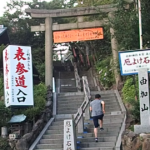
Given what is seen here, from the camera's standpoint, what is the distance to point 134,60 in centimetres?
1049

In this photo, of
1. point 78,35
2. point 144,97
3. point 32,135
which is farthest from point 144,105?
point 78,35

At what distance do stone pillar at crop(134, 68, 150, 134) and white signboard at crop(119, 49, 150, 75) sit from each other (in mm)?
192

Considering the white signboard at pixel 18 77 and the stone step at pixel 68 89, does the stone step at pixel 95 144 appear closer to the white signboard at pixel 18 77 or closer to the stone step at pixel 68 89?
the white signboard at pixel 18 77

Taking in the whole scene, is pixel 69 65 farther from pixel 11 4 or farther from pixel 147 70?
pixel 147 70

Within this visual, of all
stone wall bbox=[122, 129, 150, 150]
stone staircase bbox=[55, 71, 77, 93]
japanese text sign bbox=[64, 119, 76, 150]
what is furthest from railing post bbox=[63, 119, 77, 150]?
stone staircase bbox=[55, 71, 77, 93]

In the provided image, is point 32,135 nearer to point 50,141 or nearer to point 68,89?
point 50,141

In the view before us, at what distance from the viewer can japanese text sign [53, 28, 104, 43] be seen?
19625 millimetres

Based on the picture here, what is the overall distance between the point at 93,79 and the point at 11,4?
35.9ft

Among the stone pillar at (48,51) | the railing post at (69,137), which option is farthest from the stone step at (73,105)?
the railing post at (69,137)

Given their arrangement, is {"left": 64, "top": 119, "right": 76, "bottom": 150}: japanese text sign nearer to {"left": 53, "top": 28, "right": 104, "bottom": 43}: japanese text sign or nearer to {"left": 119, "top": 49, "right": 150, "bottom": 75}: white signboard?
{"left": 119, "top": 49, "right": 150, "bottom": 75}: white signboard

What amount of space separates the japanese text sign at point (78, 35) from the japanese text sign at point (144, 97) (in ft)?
31.1

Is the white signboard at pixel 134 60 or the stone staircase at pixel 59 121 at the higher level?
the white signboard at pixel 134 60

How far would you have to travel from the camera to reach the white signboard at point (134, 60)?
34.3 ft

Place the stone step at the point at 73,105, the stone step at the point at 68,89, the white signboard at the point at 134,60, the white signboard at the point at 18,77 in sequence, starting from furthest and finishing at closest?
the stone step at the point at 68,89, the stone step at the point at 73,105, the white signboard at the point at 18,77, the white signboard at the point at 134,60
